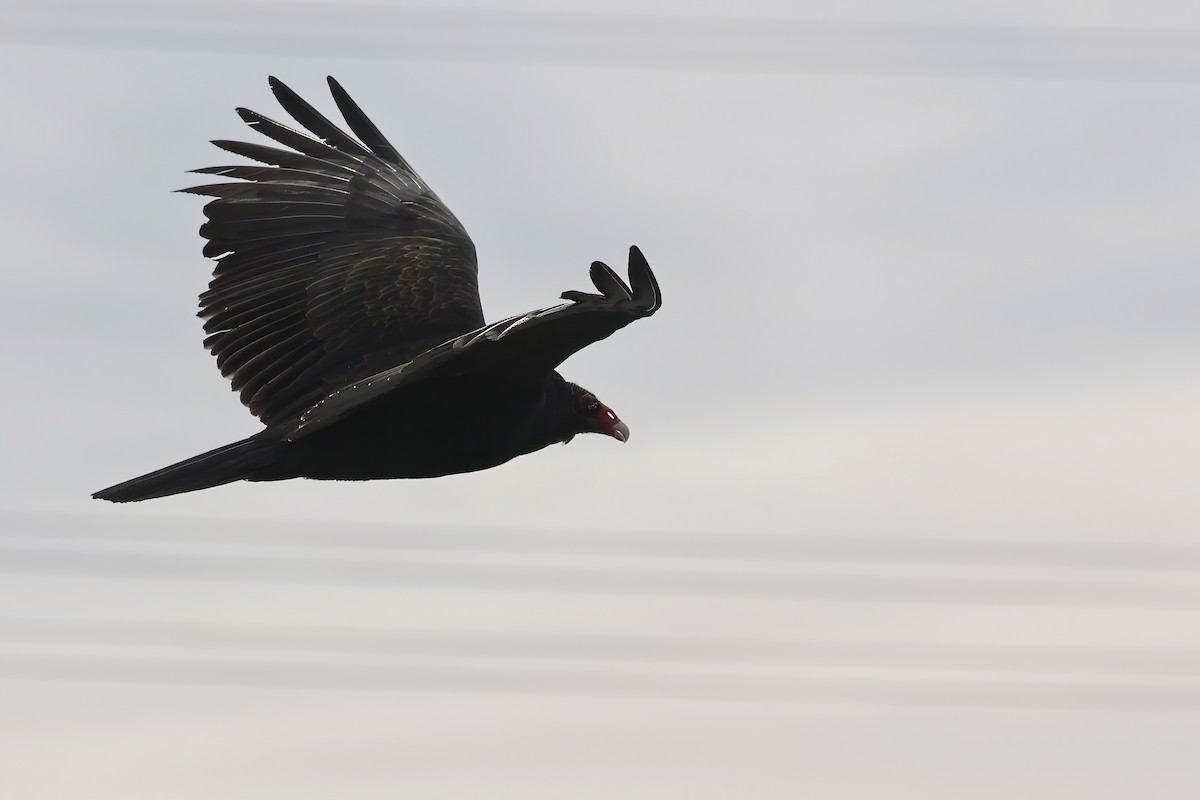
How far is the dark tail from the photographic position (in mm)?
7254

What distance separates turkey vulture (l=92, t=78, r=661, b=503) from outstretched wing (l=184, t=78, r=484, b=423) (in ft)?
0.03

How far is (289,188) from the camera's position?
31.2 ft

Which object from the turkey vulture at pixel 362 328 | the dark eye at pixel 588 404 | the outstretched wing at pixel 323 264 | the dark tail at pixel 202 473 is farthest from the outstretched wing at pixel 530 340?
the dark eye at pixel 588 404

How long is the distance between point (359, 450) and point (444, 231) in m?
2.38

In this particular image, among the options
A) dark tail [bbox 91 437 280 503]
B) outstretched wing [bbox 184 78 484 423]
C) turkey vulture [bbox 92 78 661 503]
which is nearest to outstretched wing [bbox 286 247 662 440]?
turkey vulture [bbox 92 78 661 503]

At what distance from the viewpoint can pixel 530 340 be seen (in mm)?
6559

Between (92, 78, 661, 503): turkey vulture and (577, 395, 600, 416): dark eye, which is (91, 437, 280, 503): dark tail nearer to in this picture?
(92, 78, 661, 503): turkey vulture

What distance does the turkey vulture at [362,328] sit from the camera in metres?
6.75

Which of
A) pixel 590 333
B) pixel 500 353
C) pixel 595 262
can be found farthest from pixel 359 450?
pixel 595 262

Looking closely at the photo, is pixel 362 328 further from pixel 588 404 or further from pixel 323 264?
pixel 588 404

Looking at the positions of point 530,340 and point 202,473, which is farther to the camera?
point 202,473

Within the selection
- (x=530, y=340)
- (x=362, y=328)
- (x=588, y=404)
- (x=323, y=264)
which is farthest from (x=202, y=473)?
(x=588, y=404)

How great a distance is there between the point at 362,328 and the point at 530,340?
2248 millimetres

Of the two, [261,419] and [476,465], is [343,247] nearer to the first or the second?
[261,419]
